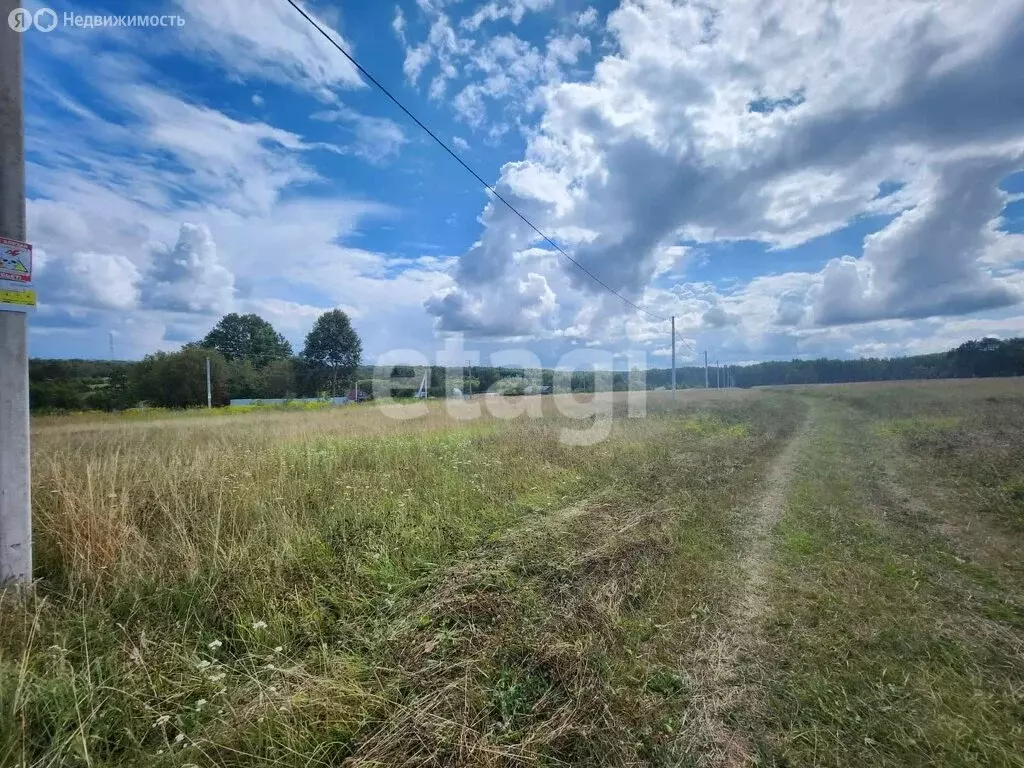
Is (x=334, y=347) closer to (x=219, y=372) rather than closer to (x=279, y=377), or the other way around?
(x=279, y=377)

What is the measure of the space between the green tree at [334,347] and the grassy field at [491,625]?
51.3 meters

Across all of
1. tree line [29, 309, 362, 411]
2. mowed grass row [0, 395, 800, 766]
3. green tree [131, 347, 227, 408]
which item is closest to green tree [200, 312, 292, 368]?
tree line [29, 309, 362, 411]

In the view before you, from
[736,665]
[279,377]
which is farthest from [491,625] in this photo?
[279,377]

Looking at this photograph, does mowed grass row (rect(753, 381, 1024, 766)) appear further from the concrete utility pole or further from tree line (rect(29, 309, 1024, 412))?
tree line (rect(29, 309, 1024, 412))

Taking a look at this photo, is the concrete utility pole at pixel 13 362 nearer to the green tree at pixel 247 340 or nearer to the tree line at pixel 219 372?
the tree line at pixel 219 372

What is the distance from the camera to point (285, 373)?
47.9 metres

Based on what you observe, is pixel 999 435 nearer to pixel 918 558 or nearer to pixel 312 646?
pixel 918 558

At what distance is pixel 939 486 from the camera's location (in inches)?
297

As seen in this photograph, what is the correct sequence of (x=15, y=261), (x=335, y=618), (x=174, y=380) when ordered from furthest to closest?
1. (x=174, y=380)
2. (x=335, y=618)
3. (x=15, y=261)

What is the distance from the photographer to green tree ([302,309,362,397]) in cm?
5394

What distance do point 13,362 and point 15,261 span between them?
73 centimetres

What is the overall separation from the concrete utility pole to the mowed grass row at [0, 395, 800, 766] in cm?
39

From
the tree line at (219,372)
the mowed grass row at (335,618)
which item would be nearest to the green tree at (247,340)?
the tree line at (219,372)

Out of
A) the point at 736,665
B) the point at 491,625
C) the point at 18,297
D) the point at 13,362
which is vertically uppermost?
the point at 18,297
